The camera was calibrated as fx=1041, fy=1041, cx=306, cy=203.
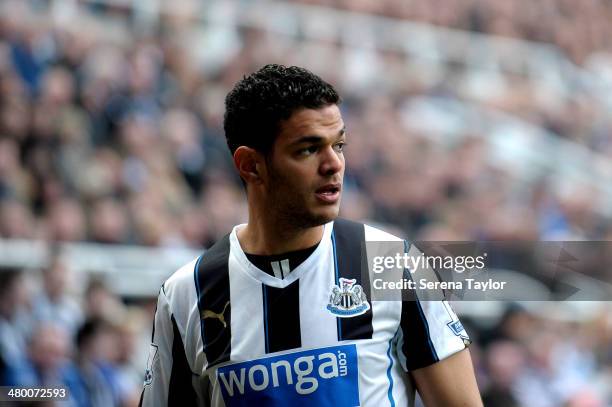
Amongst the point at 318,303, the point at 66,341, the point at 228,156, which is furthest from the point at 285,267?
the point at 228,156

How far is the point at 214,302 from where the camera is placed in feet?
9.76

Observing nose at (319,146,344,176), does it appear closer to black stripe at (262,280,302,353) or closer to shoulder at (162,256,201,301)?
black stripe at (262,280,302,353)

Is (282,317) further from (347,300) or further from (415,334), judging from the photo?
(415,334)

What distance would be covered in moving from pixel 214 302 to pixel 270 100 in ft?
1.97

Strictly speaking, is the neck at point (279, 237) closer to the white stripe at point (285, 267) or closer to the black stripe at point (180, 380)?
the white stripe at point (285, 267)

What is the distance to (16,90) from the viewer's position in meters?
7.63

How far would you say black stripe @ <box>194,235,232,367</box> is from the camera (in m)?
2.91

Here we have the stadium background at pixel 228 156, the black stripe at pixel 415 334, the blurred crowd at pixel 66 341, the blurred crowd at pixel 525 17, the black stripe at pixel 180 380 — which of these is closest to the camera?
the black stripe at pixel 415 334

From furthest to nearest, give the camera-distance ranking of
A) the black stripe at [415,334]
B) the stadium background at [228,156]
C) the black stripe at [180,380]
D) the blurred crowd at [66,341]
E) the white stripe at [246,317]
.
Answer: the stadium background at [228,156]
the blurred crowd at [66,341]
the black stripe at [180,380]
the white stripe at [246,317]
the black stripe at [415,334]

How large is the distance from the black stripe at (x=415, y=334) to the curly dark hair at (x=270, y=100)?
53cm

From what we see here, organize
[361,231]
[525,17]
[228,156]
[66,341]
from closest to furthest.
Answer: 1. [361,231]
2. [66,341]
3. [228,156]
4. [525,17]

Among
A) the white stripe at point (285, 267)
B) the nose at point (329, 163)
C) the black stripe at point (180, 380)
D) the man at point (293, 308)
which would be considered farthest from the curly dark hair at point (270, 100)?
the black stripe at point (180, 380)

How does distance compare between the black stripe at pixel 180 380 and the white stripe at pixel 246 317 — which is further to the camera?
the black stripe at pixel 180 380

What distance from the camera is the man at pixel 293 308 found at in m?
2.78
